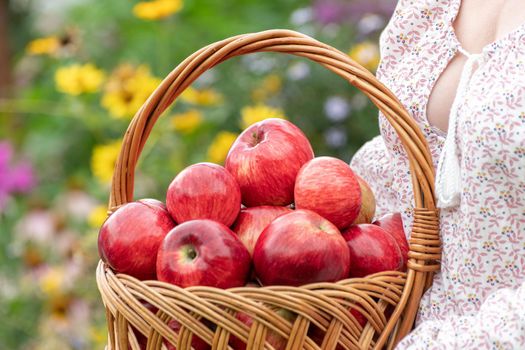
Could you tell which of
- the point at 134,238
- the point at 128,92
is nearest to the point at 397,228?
the point at 134,238

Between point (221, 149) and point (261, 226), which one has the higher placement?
point (261, 226)

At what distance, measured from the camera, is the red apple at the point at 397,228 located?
4.40 feet

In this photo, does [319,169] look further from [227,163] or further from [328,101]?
[328,101]

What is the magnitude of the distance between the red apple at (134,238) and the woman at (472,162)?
1.32 ft

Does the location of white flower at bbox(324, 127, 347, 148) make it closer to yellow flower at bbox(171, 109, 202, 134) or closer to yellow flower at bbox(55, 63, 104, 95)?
yellow flower at bbox(171, 109, 202, 134)


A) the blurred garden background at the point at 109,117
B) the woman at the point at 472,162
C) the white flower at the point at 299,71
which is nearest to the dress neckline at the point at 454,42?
the woman at the point at 472,162

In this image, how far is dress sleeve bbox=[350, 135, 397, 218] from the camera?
1.57m

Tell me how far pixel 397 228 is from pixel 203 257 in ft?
1.21

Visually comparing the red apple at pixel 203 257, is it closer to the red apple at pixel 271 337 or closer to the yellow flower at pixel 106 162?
the red apple at pixel 271 337

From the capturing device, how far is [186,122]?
287 centimetres

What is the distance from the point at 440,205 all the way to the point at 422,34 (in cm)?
39

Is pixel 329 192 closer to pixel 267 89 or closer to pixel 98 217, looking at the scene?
pixel 98 217

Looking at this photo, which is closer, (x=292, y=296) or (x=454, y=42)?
(x=292, y=296)

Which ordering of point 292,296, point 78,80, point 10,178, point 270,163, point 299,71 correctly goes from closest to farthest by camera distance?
point 292,296 → point 270,163 → point 78,80 → point 10,178 → point 299,71
